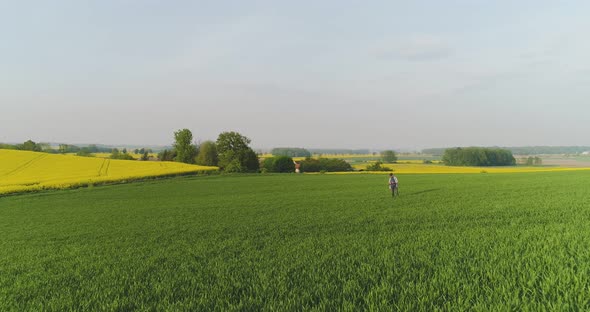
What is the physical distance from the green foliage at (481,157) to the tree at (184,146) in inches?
3227

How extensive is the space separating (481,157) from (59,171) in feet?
354

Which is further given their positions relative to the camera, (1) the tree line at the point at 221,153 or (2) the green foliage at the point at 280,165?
(2) the green foliage at the point at 280,165

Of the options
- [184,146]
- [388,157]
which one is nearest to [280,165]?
[184,146]

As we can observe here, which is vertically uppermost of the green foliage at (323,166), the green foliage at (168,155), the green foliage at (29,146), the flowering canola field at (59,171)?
the green foliage at (29,146)

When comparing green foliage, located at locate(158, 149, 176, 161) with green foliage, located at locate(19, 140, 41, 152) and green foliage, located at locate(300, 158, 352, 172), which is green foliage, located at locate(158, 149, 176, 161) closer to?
green foliage, located at locate(19, 140, 41, 152)

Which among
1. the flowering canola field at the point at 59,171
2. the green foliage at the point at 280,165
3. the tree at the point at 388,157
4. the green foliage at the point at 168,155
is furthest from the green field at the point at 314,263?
the tree at the point at 388,157

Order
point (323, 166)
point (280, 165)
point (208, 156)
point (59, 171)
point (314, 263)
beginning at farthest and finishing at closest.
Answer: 1. point (323, 166)
2. point (208, 156)
3. point (280, 165)
4. point (59, 171)
5. point (314, 263)

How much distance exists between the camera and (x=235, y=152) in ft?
236

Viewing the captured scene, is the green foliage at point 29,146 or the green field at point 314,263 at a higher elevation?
the green foliage at point 29,146

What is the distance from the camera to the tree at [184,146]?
273 feet

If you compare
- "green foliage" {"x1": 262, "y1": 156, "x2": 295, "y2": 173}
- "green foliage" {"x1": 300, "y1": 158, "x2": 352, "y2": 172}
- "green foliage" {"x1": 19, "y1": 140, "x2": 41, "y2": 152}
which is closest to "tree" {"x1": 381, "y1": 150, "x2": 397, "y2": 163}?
"green foliage" {"x1": 300, "y1": 158, "x2": 352, "y2": 172}

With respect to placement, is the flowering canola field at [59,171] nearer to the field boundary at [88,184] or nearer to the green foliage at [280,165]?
the field boundary at [88,184]

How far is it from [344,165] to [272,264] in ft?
270

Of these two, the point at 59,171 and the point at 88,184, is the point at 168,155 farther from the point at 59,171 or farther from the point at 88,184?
the point at 88,184
